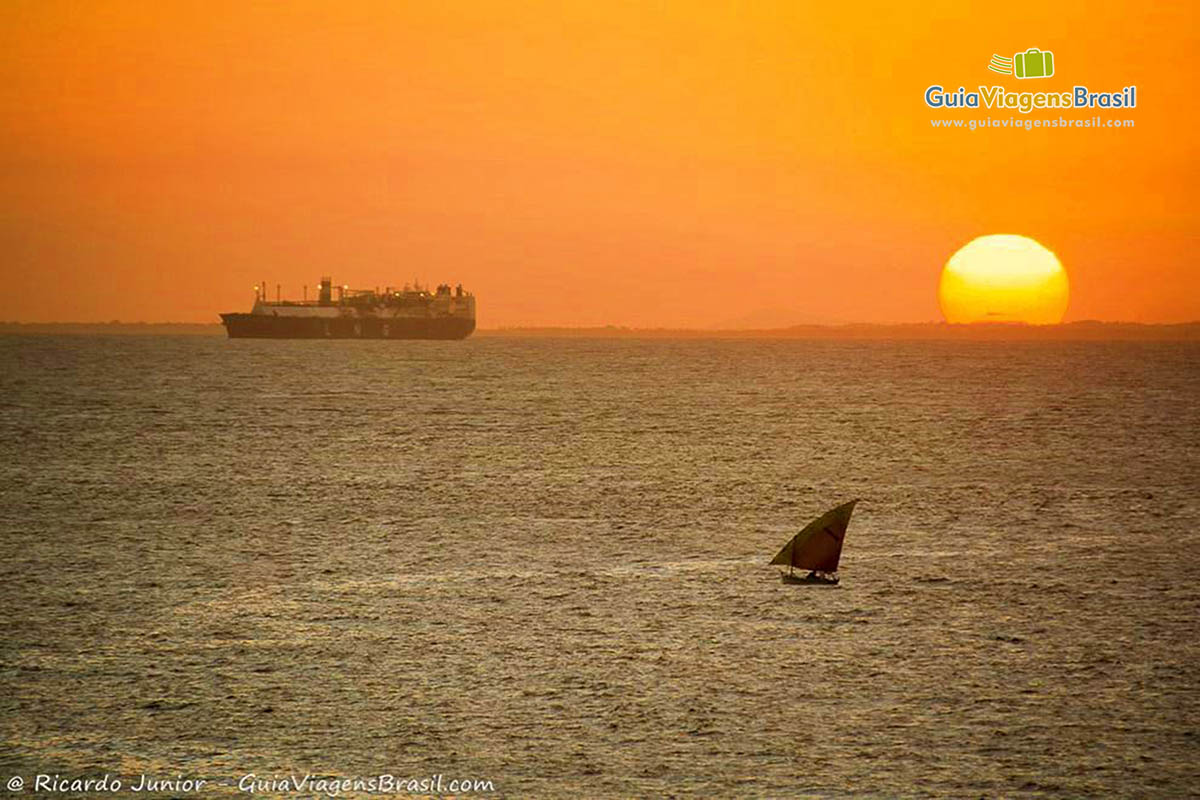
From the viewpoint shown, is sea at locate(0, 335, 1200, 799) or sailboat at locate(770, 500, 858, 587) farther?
sailboat at locate(770, 500, 858, 587)

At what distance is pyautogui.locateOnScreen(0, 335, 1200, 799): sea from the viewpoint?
43.9ft

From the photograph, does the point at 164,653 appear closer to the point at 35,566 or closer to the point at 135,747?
the point at 135,747

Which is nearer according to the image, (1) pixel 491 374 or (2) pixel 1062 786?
(2) pixel 1062 786

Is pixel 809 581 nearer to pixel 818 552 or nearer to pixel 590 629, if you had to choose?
pixel 818 552

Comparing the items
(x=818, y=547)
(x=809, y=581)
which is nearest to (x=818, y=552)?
(x=818, y=547)

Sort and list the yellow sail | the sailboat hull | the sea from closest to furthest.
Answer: the sea, the yellow sail, the sailboat hull

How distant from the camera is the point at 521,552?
1104 inches

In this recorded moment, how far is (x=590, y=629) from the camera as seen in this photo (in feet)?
65.1

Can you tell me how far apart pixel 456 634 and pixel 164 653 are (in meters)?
4.11

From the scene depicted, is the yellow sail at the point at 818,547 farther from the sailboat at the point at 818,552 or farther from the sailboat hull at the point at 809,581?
the sailboat hull at the point at 809,581

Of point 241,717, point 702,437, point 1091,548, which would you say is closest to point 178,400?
point 702,437

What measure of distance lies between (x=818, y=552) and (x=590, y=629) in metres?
6.16

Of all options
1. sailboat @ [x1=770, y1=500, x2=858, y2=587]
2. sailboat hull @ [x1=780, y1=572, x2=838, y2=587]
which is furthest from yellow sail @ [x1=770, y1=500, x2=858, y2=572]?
sailboat hull @ [x1=780, y1=572, x2=838, y2=587]

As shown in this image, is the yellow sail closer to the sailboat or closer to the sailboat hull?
the sailboat
